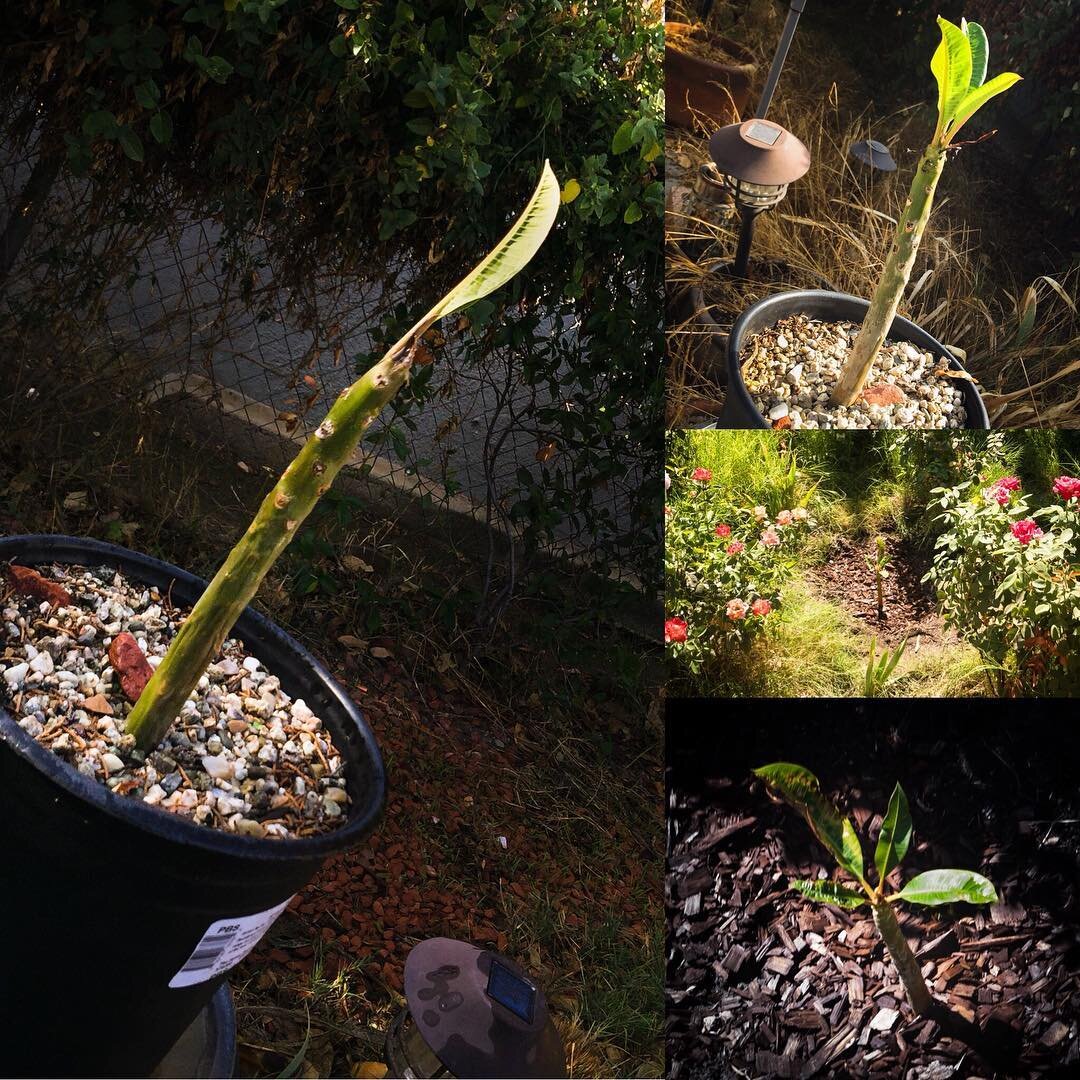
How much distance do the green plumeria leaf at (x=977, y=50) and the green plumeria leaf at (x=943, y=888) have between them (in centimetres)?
101

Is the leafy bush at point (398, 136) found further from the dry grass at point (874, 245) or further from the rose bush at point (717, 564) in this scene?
the rose bush at point (717, 564)

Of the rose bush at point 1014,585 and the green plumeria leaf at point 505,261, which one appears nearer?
the green plumeria leaf at point 505,261

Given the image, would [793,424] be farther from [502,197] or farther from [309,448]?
[502,197]

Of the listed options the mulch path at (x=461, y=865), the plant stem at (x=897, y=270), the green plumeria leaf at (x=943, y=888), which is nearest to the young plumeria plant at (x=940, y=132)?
the plant stem at (x=897, y=270)

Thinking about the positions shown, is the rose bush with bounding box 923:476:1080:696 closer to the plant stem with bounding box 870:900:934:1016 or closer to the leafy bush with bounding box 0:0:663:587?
the plant stem with bounding box 870:900:934:1016

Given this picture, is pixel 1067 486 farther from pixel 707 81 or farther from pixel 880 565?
pixel 707 81

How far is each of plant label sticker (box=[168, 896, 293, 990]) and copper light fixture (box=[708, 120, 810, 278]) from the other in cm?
102

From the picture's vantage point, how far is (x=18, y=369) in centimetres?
264

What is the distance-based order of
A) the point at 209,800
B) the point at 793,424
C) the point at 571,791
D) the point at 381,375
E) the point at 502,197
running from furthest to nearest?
the point at 571,791
the point at 502,197
the point at 793,424
the point at 209,800
the point at 381,375

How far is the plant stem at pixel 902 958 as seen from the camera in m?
1.50

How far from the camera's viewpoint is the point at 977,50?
1354mm

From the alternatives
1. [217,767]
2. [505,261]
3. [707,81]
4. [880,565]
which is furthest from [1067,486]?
[217,767]

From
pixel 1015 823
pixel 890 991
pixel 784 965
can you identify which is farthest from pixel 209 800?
pixel 1015 823

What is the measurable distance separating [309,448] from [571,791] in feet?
5.44
